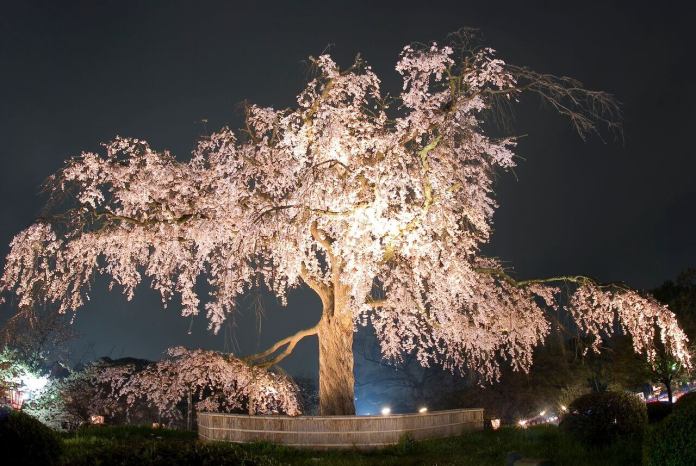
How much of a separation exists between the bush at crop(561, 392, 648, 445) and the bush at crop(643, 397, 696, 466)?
14.1ft

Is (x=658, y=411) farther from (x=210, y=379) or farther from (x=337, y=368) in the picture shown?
(x=210, y=379)

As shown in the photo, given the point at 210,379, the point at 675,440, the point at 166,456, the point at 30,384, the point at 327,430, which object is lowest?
the point at 327,430

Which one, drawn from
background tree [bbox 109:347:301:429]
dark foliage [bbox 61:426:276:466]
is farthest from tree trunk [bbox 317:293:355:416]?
dark foliage [bbox 61:426:276:466]

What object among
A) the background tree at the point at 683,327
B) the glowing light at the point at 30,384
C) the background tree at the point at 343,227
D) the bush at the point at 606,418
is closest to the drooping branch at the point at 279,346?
the background tree at the point at 343,227

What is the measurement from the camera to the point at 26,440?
31.9 ft

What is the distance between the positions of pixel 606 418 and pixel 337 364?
700cm

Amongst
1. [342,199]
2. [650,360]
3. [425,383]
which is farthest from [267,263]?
[425,383]

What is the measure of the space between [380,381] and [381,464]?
211 ft

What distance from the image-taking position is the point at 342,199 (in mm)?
14680

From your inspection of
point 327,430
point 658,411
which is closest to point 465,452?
point 327,430

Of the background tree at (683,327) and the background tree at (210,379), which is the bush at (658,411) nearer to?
the background tree at (210,379)

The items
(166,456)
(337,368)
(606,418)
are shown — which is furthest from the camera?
(337,368)

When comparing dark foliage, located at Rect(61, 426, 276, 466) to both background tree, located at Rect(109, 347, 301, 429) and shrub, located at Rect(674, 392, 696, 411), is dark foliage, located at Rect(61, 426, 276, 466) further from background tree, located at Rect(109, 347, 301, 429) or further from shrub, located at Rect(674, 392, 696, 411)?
background tree, located at Rect(109, 347, 301, 429)

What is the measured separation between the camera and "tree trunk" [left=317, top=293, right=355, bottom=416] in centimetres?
1691
